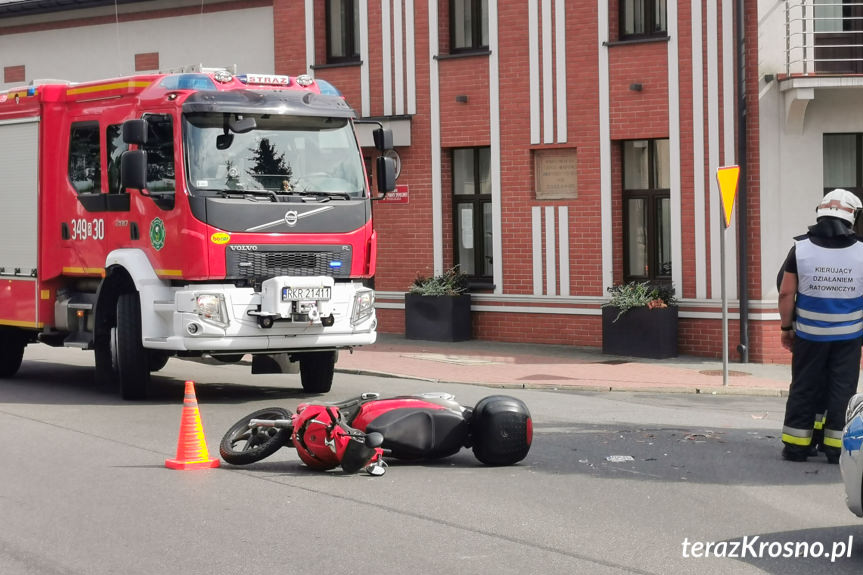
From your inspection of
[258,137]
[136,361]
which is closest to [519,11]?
[258,137]

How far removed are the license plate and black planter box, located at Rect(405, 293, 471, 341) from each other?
772 centimetres

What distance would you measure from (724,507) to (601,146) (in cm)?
1225

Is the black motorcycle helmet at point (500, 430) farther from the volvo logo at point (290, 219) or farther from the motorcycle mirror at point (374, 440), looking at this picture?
the volvo logo at point (290, 219)

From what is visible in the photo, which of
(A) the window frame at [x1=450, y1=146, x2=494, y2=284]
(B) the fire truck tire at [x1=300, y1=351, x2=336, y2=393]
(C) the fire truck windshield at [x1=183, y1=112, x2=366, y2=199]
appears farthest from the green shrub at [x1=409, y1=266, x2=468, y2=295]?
(C) the fire truck windshield at [x1=183, y1=112, x2=366, y2=199]

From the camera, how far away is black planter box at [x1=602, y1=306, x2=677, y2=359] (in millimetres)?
18781

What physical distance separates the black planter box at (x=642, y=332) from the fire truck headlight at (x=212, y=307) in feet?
25.1

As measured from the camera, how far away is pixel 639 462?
9.98 metres

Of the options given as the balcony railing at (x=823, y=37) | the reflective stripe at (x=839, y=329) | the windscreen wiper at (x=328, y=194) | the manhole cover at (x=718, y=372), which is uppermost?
the balcony railing at (x=823, y=37)

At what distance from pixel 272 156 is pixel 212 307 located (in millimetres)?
1658

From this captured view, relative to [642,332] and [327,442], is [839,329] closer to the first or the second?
[327,442]

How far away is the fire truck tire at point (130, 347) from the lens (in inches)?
539

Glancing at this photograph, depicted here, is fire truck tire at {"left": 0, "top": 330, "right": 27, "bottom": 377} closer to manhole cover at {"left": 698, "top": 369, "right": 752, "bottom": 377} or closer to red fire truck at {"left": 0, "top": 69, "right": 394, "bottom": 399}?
red fire truck at {"left": 0, "top": 69, "right": 394, "bottom": 399}

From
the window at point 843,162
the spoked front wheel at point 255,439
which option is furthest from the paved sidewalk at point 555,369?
the spoked front wheel at point 255,439

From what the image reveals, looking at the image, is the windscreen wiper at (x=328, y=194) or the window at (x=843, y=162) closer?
the windscreen wiper at (x=328, y=194)
